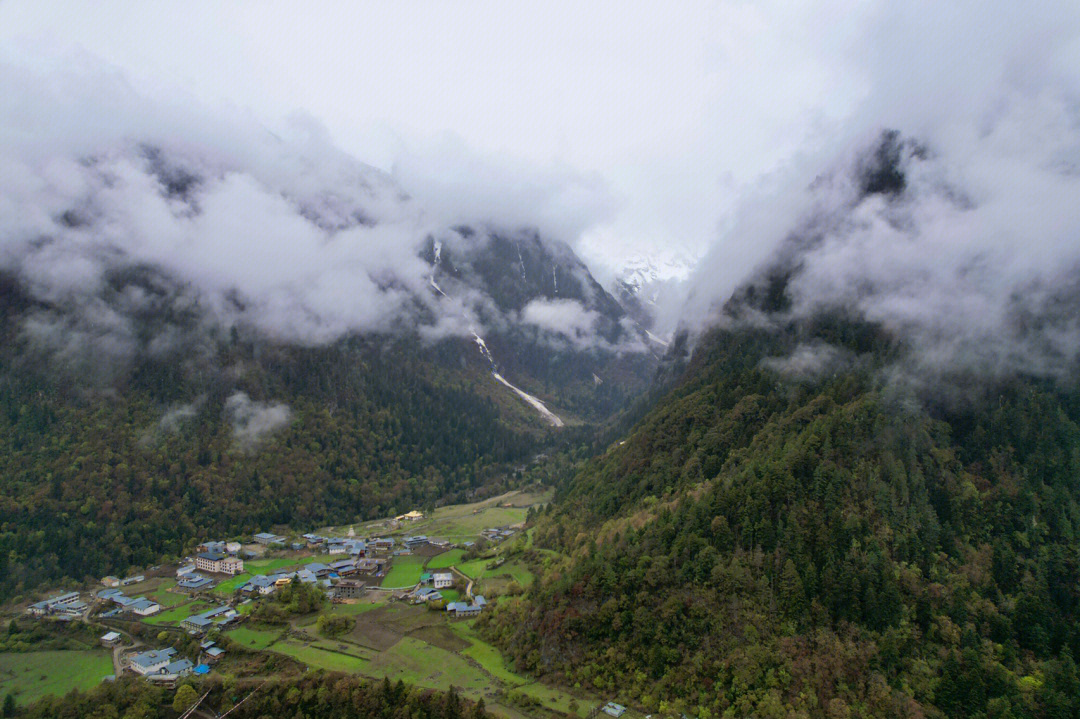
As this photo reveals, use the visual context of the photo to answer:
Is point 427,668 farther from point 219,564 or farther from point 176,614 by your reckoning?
point 219,564

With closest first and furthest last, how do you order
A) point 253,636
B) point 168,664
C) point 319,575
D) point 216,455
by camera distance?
point 168,664 → point 253,636 → point 319,575 → point 216,455

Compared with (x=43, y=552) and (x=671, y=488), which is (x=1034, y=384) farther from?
(x=43, y=552)

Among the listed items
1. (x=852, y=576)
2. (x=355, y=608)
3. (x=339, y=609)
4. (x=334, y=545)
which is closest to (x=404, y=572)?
(x=355, y=608)

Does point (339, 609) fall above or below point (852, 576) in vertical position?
below

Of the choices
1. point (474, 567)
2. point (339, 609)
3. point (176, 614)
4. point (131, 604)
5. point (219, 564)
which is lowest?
point (176, 614)

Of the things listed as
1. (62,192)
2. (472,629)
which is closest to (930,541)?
(472,629)

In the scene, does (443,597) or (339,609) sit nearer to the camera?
(339,609)

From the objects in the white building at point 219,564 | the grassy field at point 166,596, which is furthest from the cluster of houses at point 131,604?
the white building at point 219,564

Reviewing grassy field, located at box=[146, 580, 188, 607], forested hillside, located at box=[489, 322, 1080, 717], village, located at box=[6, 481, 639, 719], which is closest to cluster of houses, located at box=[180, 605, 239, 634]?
village, located at box=[6, 481, 639, 719]
